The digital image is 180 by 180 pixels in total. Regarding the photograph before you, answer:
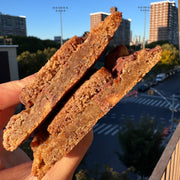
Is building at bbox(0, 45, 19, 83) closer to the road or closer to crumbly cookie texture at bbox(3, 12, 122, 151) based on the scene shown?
the road

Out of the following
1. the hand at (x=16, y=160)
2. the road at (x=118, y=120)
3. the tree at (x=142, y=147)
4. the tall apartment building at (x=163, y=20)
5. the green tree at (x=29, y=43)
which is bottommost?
the road at (x=118, y=120)

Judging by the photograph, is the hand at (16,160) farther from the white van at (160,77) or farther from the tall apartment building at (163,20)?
the tall apartment building at (163,20)

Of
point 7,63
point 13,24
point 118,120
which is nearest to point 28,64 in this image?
point 7,63

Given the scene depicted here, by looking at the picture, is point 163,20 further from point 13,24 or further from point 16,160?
point 16,160

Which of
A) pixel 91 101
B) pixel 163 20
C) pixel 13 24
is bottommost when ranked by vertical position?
pixel 91 101

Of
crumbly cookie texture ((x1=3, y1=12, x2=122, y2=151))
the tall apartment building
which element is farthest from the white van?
crumbly cookie texture ((x1=3, y1=12, x2=122, y2=151))

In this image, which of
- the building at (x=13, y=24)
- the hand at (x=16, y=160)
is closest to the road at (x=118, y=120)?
the hand at (x=16, y=160)
